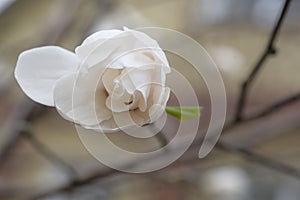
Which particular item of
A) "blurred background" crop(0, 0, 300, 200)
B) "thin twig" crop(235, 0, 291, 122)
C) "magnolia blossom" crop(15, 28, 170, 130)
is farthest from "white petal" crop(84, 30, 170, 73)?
"blurred background" crop(0, 0, 300, 200)

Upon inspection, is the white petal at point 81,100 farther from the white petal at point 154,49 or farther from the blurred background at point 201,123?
the blurred background at point 201,123

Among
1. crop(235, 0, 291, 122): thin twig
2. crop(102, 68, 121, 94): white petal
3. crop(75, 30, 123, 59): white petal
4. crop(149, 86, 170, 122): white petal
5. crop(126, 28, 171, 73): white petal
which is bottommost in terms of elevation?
crop(235, 0, 291, 122): thin twig

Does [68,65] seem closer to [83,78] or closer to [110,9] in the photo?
[83,78]

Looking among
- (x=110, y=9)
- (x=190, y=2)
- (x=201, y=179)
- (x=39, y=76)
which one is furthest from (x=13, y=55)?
(x=190, y=2)

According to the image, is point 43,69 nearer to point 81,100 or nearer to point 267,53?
point 81,100

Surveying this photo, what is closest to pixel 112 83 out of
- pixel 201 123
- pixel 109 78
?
pixel 109 78

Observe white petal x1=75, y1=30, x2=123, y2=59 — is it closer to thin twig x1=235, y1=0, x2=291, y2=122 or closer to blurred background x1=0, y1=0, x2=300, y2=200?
thin twig x1=235, y1=0, x2=291, y2=122

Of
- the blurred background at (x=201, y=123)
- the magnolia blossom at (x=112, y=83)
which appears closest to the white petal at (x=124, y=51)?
the magnolia blossom at (x=112, y=83)
